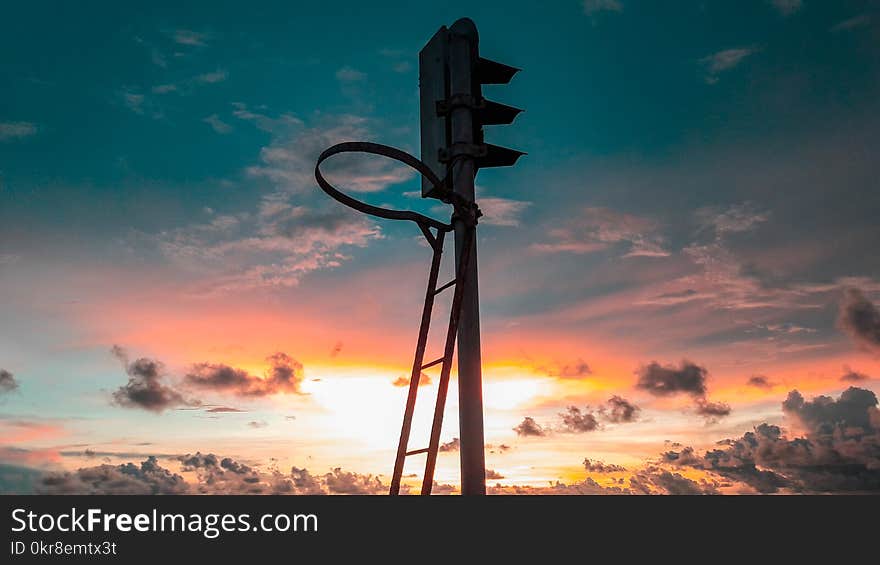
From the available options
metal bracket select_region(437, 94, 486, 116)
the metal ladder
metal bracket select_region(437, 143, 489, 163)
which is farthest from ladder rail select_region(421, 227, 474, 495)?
metal bracket select_region(437, 94, 486, 116)

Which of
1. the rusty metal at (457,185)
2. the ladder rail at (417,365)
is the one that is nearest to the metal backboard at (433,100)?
the rusty metal at (457,185)

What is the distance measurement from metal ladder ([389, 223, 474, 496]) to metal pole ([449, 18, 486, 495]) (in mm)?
218

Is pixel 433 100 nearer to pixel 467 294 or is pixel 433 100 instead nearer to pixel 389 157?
pixel 389 157

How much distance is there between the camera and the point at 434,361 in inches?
344

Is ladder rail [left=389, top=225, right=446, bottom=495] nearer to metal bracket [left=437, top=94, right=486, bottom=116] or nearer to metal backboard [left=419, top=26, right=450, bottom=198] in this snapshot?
metal backboard [left=419, top=26, right=450, bottom=198]

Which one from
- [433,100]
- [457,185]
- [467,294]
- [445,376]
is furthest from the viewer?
[433,100]

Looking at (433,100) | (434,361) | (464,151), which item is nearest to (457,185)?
(464,151)

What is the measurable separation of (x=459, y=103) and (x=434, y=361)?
3.41 m

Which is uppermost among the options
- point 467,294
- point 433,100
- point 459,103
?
point 433,100
